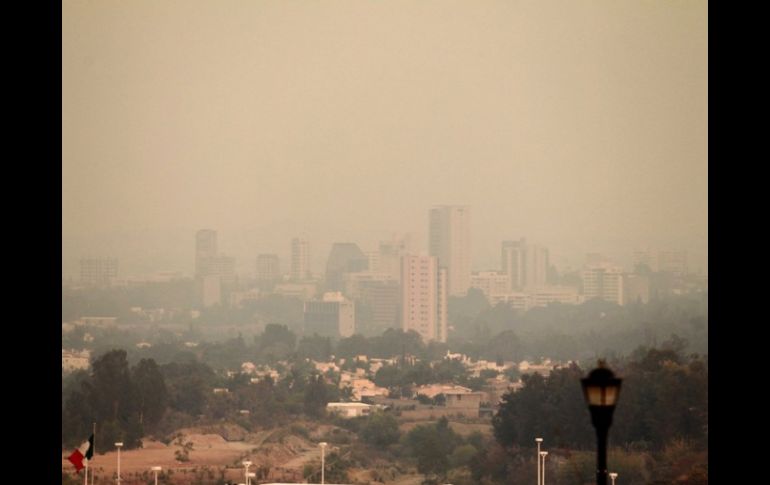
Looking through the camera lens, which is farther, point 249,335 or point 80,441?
point 249,335

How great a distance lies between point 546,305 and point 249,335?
1558 cm

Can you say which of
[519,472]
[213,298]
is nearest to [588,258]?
[519,472]

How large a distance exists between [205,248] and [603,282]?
68.2 feet

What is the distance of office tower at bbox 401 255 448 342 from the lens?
73625mm

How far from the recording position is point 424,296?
7419 centimetres

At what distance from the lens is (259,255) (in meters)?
73.6

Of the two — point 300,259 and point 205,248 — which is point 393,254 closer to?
point 300,259

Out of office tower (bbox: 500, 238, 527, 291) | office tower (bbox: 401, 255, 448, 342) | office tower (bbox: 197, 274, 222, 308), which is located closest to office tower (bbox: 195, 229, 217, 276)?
office tower (bbox: 197, 274, 222, 308)

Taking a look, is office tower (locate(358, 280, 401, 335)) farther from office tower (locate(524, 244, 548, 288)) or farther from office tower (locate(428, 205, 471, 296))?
office tower (locate(524, 244, 548, 288))

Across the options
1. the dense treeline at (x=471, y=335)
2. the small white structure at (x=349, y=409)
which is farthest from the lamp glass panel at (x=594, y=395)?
the small white structure at (x=349, y=409)

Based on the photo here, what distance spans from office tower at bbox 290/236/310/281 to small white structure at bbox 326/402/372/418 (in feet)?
27.6

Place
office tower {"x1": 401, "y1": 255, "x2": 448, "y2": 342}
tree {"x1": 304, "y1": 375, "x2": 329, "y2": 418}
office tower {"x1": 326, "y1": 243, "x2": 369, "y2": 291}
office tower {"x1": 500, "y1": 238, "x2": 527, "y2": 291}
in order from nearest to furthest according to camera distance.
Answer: tree {"x1": 304, "y1": 375, "x2": 329, "y2": 418}, office tower {"x1": 500, "y1": 238, "x2": 527, "y2": 291}, office tower {"x1": 401, "y1": 255, "x2": 448, "y2": 342}, office tower {"x1": 326, "y1": 243, "x2": 369, "y2": 291}
